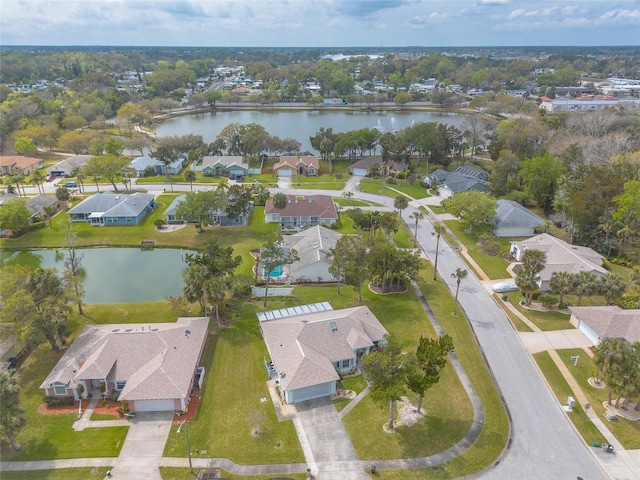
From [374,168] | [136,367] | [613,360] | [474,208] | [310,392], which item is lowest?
[310,392]

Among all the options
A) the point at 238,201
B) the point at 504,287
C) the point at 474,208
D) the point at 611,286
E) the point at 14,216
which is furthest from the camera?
the point at 474,208

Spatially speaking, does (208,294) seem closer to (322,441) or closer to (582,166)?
(322,441)

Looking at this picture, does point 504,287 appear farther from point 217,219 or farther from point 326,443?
point 217,219

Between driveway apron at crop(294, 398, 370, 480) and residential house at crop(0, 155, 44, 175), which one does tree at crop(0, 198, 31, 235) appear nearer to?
residential house at crop(0, 155, 44, 175)

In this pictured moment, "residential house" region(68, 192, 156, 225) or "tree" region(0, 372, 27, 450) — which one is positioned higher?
"tree" region(0, 372, 27, 450)

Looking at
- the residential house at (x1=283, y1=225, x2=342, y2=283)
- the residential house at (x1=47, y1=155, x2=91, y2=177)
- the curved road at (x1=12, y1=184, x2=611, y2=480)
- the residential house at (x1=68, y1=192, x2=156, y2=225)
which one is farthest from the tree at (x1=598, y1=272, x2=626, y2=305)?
the residential house at (x1=47, y1=155, x2=91, y2=177)

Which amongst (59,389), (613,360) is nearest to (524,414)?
(613,360)
